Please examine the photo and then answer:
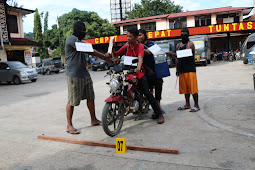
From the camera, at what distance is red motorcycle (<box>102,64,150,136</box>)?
4.13 meters

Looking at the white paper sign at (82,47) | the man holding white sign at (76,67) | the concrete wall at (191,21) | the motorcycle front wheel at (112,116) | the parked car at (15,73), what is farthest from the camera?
the concrete wall at (191,21)

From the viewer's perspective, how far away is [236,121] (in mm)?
4641

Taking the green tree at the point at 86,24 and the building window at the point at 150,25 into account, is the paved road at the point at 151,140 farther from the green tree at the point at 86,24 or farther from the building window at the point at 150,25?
the building window at the point at 150,25

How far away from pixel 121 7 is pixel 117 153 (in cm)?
5722

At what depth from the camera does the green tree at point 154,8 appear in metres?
50.8

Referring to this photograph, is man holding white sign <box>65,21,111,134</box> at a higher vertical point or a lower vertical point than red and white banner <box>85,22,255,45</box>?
lower

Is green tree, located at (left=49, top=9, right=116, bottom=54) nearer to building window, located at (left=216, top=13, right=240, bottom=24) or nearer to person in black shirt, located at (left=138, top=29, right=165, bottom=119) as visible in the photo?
building window, located at (left=216, top=13, right=240, bottom=24)

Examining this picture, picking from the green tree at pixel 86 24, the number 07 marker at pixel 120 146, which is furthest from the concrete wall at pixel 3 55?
the number 07 marker at pixel 120 146

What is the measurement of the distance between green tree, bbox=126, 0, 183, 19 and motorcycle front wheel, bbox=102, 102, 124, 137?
4918cm

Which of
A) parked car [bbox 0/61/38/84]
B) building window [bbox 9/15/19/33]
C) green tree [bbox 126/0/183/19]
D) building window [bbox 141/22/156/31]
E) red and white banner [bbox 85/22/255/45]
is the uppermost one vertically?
green tree [bbox 126/0/183/19]

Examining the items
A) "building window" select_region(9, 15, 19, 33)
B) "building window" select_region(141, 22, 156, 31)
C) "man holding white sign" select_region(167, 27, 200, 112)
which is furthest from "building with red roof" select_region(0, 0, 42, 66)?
"man holding white sign" select_region(167, 27, 200, 112)

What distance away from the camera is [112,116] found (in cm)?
422

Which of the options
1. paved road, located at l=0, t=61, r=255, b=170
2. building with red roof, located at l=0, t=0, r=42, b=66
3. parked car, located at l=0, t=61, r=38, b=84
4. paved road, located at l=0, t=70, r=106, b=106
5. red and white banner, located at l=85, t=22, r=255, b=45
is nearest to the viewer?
paved road, located at l=0, t=61, r=255, b=170

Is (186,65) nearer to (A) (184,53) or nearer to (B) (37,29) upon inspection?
(A) (184,53)
